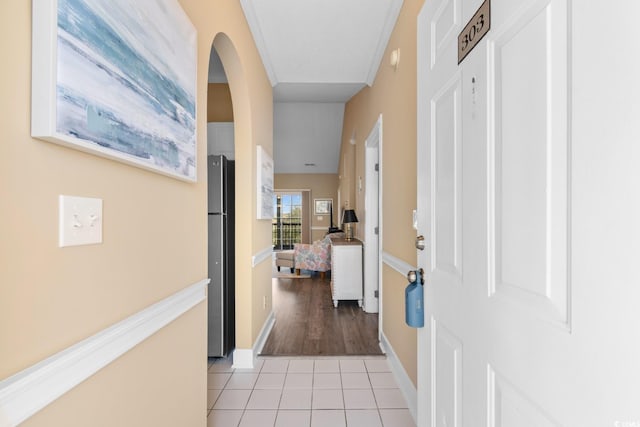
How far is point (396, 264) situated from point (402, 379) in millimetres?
770

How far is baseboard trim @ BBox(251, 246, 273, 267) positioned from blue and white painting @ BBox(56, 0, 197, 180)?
59.0 inches

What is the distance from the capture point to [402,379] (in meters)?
2.17

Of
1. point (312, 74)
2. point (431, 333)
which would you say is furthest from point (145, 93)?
point (312, 74)

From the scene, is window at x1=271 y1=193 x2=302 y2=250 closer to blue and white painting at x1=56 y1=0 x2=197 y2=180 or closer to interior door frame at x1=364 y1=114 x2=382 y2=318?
interior door frame at x1=364 y1=114 x2=382 y2=318

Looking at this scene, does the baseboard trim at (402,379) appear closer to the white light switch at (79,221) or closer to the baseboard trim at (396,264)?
the baseboard trim at (396,264)

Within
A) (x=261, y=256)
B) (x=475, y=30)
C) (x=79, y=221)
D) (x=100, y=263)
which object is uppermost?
(x=475, y=30)

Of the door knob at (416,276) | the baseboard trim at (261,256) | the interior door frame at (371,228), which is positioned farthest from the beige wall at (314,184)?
the door knob at (416,276)

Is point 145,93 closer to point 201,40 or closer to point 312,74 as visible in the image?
point 201,40

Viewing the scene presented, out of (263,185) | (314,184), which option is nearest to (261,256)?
(263,185)

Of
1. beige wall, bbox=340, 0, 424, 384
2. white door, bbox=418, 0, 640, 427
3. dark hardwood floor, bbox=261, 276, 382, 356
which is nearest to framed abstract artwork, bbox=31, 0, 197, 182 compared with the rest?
white door, bbox=418, 0, 640, 427

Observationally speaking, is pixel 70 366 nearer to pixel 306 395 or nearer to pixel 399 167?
pixel 306 395

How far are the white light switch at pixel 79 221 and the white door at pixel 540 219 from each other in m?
0.97

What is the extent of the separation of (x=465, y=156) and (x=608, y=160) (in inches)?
18.1

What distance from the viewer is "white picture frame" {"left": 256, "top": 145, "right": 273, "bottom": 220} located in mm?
2805
